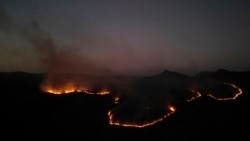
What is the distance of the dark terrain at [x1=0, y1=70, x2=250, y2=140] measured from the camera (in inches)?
1665

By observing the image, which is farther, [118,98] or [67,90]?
[67,90]

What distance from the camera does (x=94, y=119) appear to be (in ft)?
162

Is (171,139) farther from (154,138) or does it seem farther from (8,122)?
(8,122)

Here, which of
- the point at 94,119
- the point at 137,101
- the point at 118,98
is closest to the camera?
the point at 94,119

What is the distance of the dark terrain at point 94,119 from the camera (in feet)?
139

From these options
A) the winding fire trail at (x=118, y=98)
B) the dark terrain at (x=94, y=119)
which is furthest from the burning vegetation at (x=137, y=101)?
the dark terrain at (x=94, y=119)

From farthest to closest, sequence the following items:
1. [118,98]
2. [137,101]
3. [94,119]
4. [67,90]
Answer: [67,90] < [118,98] < [137,101] < [94,119]

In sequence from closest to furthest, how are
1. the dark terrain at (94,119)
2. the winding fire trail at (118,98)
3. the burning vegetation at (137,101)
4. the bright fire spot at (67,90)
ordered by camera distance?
the dark terrain at (94,119) → the winding fire trail at (118,98) → the burning vegetation at (137,101) → the bright fire spot at (67,90)

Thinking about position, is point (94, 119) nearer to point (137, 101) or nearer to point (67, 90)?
point (137, 101)

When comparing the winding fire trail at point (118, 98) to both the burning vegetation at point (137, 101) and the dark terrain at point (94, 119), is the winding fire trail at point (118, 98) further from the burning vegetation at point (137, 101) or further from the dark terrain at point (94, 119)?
the dark terrain at point (94, 119)

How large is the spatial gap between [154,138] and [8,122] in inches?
1017

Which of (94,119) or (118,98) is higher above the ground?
(118,98)

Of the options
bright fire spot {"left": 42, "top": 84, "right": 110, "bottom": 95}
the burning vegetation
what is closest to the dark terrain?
the burning vegetation

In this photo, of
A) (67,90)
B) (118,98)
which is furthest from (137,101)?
(67,90)
